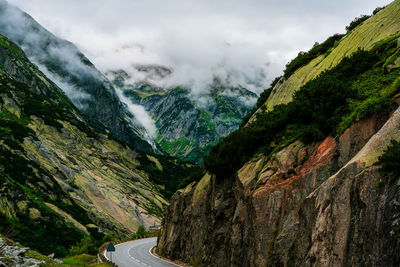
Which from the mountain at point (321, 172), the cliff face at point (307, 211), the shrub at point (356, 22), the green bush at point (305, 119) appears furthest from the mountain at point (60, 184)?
the shrub at point (356, 22)

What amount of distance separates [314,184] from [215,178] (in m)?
Answer: 13.9

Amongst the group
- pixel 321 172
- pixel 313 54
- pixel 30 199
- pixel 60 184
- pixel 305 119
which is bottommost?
pixel 321 172

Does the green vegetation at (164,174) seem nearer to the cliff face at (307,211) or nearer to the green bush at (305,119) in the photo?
the green bush at (305,119)

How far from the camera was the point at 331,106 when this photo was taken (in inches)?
707

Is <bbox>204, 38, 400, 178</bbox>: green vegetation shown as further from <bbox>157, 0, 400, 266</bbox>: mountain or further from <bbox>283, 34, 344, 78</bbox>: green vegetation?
<bbox>283, 34, 344, 78</bbox>: green vegetation

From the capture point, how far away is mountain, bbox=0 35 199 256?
6381cm

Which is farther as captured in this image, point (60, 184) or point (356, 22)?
point (60, 184)

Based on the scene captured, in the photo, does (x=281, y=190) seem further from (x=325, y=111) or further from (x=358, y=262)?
(x=358, y=262)

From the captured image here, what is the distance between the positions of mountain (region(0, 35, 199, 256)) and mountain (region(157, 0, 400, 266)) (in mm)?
33370

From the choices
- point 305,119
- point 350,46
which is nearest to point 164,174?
point 350,46

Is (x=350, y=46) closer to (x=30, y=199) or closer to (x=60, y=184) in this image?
(x=30, y=199)

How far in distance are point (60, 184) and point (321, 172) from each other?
84754mm

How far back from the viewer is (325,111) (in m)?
18.2

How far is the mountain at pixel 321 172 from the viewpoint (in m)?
10.4
